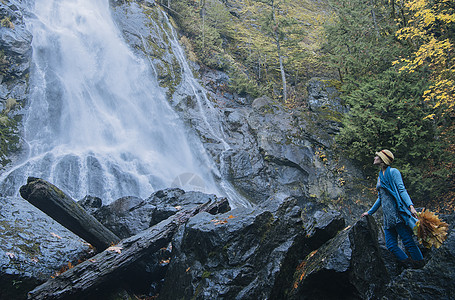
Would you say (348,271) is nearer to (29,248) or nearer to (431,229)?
(431,229)

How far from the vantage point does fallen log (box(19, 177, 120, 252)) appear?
5.06m

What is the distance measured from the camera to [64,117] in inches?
532

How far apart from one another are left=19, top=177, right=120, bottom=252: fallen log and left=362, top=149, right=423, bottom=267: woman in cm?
490

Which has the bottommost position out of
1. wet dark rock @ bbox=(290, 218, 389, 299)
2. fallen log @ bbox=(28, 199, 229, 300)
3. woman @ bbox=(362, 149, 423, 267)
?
fallen log @ bbox=(28, 199, 229, 300)

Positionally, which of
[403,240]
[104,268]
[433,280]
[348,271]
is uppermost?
[433,280]

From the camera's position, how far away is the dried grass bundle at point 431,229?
291 cm

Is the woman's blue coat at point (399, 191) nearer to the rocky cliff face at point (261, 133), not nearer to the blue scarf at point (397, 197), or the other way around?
the blue scarf at point (397, 197)

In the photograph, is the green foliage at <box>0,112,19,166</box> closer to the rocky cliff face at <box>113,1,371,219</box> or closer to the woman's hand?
the rocky cliff face at <box>113,1,371,219</box>

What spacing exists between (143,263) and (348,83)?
1324 centimetres

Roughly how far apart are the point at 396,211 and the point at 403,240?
0.38m

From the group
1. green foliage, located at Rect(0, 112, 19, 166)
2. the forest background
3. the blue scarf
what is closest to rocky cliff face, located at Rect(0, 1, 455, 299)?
the blue scarf

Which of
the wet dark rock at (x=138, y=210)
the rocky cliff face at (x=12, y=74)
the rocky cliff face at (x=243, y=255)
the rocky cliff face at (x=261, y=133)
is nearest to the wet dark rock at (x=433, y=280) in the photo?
the rocky cliff face at (x=243, y=255)

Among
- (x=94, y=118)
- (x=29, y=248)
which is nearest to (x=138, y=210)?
(x=29, y=248)

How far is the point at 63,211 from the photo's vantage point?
5.18 meters
